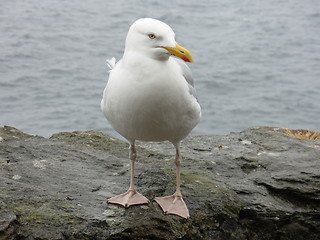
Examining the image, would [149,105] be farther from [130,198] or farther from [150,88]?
[130,198]

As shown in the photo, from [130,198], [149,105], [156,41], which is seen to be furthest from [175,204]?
[156,41]

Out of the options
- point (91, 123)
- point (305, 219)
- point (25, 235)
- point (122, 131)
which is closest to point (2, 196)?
point (25, 235)

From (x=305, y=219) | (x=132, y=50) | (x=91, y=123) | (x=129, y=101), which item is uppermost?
(x=132, y=50)

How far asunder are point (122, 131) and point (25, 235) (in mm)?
1162

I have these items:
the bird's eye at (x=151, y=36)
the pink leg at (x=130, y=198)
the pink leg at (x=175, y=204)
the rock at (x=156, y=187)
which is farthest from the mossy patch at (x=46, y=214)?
the bird's eye at (x=151, y=36)

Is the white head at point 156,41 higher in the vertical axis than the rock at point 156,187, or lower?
higher

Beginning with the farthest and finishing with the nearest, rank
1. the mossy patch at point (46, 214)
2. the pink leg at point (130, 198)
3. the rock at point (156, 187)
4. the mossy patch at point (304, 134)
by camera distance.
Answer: the mossy patch at point (304, 134) → the pink leg at point (130, 198) → the rock at point (156, 187) → the mossy patch at point (46, 214)

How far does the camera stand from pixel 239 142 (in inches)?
265

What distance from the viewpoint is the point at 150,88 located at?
4.14 m

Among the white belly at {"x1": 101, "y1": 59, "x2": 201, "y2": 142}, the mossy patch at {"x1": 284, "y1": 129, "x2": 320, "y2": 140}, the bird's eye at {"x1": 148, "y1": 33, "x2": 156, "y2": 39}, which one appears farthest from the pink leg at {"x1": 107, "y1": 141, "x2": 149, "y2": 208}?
the mossy patch at {"x1": 284, "y1": 129, "x2": 320, "y2": 140}

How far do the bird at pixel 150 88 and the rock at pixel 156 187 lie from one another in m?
0.78

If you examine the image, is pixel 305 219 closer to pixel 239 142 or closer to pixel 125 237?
pixel 239 142

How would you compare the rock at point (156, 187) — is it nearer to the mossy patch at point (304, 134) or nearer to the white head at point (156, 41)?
the white head at point (156, 41)

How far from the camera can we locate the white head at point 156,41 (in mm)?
4172
